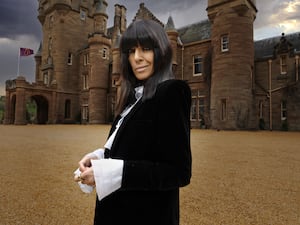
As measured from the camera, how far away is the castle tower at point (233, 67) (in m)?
18.2

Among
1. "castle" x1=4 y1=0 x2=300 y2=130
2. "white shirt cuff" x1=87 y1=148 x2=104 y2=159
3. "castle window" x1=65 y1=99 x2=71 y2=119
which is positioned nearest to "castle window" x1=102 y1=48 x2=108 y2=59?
"castle" x1=4 y1=0 x2=300 y2=130

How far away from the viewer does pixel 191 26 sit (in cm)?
2666

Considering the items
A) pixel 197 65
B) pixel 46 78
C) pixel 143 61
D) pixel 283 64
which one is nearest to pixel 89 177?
pixel 143 61

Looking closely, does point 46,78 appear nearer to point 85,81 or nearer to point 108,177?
point 85,81

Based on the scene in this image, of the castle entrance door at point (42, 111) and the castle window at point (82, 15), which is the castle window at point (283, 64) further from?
the castle window at point (82, 15)

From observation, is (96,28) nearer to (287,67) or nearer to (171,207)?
(287,67)

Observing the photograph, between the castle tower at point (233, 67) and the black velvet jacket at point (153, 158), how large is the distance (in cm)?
1805

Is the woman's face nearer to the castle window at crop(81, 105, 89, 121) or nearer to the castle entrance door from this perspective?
the castle window at crop(81, 105, 89, 121)

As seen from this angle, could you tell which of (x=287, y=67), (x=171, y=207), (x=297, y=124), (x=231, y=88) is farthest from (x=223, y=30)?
(x=171, y=207)

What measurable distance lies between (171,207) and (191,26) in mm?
27830

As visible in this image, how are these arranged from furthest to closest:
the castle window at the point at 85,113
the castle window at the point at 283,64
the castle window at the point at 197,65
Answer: the castle window at the point at 85,113 → the castle window at the point at 197,65 → the castle window at the point at 283,64

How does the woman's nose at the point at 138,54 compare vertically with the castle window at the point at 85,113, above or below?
below

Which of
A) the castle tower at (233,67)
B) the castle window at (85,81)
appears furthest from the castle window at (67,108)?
the castle tower at (233,67)

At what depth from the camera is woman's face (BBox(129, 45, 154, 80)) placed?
4.16ft
